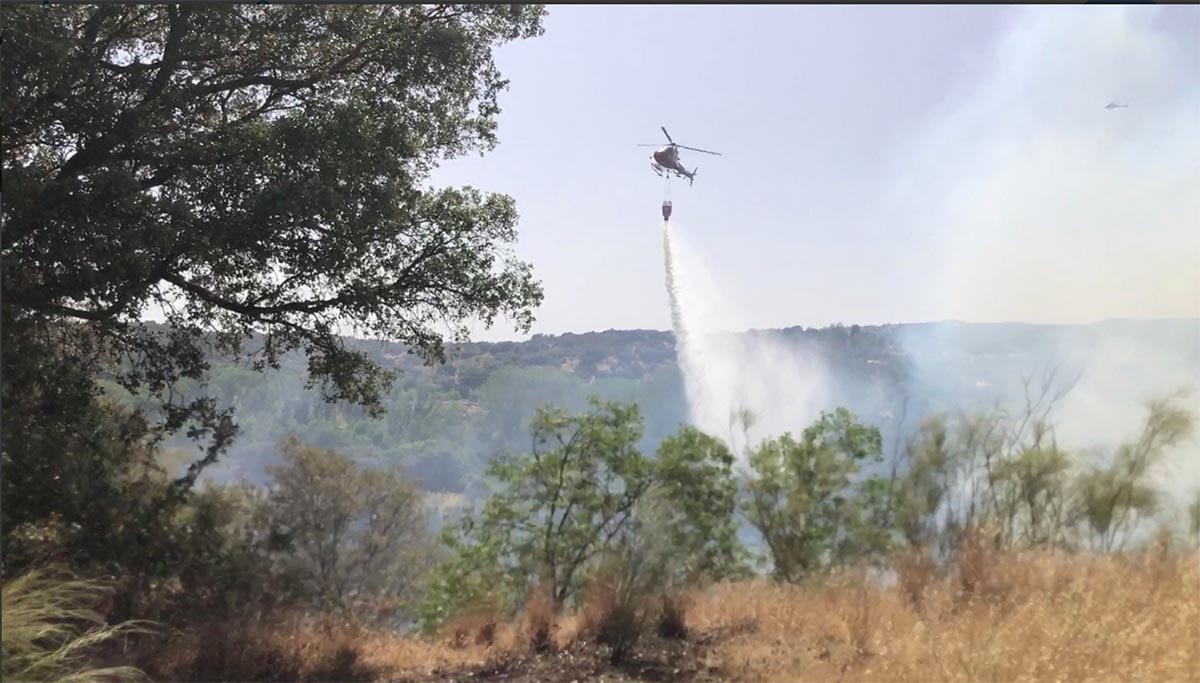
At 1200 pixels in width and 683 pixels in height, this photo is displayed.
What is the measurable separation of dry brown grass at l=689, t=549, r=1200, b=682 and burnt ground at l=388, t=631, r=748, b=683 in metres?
0.22

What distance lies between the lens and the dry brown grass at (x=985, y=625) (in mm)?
5508

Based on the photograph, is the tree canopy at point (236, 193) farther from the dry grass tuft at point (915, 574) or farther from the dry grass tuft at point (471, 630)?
the dry grass tuft at point (915, 574)

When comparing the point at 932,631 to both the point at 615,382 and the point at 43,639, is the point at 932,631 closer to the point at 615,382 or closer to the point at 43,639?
the point at 615,382

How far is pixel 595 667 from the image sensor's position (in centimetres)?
671

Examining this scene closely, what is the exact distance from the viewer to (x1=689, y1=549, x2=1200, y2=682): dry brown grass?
551 centimetres

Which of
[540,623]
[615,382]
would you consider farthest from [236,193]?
[615,382]

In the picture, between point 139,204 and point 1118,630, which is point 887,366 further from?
point 139,204

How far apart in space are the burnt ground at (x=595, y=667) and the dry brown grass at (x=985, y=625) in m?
0.22

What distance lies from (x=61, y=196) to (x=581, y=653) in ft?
16.2

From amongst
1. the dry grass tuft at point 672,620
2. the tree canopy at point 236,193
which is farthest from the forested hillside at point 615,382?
the dry grass tuft at point 672,620

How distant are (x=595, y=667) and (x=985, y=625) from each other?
2.81 meters

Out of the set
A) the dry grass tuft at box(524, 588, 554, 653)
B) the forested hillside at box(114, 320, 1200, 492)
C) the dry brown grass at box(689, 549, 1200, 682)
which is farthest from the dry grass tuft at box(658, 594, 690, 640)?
the forested hillside at box(114, 320, 1200, 492)

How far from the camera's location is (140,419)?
7.69 metres

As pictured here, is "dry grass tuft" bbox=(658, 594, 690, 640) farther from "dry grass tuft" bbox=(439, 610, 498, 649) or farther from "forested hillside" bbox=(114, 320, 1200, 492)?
"forested hillside" bbox=(114, 320, 1200, 492)
